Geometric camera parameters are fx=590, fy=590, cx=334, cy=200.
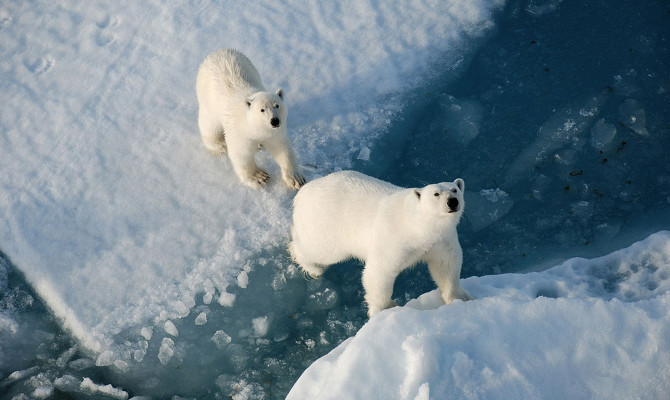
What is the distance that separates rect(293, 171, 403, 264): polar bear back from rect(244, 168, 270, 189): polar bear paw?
2.72ft

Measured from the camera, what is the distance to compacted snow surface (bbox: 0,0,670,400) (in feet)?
10.6

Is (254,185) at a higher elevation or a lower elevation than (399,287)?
higher

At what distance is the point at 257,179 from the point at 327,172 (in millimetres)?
569

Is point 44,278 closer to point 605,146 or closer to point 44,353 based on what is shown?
point 44,353

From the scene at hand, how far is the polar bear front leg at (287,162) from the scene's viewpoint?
4.45 metres

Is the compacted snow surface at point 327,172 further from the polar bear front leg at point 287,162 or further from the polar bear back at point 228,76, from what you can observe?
the polar bear back at point 228,76

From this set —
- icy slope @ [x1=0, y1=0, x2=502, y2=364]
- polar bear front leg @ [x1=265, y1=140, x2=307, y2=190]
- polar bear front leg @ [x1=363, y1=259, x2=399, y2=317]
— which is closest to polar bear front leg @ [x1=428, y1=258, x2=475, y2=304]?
polar bear front leg @ [x1=363, y1=259, x2=399, y2=317]

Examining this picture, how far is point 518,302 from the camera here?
339 centimetres

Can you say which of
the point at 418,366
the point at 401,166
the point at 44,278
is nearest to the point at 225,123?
the point at 401,166

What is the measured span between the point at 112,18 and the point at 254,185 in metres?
2.61

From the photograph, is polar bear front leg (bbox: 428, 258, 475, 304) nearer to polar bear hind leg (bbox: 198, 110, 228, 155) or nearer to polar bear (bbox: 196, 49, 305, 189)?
polar bear (bbox: 196, 49, 305, 189)

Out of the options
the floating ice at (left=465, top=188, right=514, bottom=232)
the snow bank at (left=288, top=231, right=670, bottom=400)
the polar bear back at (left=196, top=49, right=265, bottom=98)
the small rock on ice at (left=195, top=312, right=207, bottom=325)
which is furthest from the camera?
the polar bear back at (left=196, top=49, right=265, bottom=98)

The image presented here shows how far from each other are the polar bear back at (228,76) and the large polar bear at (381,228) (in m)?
1.12

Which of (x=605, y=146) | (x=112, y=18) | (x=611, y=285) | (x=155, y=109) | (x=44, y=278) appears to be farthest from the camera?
(x=112, y=18)
